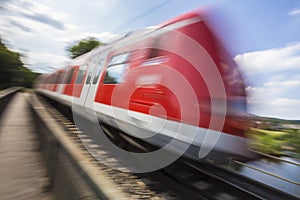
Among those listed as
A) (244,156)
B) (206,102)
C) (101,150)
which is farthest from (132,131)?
(244,156)

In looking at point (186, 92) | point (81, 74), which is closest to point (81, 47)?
point (81, 74)

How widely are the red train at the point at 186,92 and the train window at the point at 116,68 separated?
0.37m

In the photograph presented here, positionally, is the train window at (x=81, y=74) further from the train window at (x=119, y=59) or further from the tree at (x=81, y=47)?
the tree at (x=81, y=47)

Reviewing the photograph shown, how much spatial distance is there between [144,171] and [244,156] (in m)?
1.58

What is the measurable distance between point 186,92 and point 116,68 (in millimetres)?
2820

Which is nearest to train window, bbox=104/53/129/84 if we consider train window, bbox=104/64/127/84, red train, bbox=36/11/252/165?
train window, bbox=104/64/127/84

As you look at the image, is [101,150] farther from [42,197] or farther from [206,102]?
[206,102]

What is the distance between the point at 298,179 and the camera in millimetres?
5250

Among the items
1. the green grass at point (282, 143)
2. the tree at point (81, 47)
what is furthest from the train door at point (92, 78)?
the tree at point (81, 47)

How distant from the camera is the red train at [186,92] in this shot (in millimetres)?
4121

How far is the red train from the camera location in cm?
412

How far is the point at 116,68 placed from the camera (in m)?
6.71

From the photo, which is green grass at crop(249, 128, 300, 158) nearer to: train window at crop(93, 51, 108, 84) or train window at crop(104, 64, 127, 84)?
train window at crop(104, 64, 127, 84)

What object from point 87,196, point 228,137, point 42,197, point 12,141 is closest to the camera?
point 87,196
